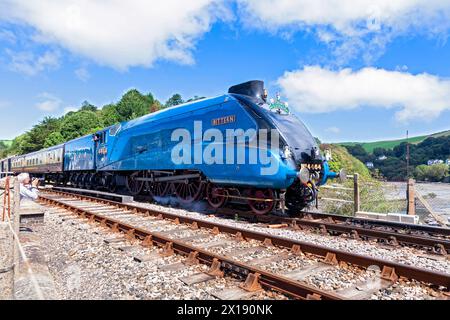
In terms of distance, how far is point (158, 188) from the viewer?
1291 centimetres

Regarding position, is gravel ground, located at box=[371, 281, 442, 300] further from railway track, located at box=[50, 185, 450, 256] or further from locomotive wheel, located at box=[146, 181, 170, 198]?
locomotive wheel, located at box=[146, 181, 170, 198]

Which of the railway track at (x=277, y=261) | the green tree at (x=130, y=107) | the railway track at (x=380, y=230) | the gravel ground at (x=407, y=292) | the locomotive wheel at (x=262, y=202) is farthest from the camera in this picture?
the green tree at (x=130, y=107)

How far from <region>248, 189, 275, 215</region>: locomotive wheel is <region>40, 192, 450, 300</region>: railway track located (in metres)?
2.05

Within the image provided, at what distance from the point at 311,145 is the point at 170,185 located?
5530 millimetres

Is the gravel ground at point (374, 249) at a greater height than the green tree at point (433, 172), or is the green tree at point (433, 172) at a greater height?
the green tree at point (433, 172)

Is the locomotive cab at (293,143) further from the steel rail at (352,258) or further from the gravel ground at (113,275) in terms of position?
the gravel ground at (113,275)

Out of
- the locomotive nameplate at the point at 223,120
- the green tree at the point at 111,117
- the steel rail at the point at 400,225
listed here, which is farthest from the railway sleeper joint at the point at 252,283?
the green tree at the point at 111,117

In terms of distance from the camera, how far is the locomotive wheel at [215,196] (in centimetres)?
984

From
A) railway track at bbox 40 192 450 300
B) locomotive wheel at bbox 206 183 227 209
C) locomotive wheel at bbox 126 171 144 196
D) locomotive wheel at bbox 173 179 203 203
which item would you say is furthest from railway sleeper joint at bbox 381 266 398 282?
locomotive wheel at bbox 126 171 144 196

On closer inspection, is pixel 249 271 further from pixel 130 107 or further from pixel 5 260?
pixel 130 107

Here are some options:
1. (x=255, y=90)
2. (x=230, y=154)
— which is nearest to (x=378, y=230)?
(x=230, y=154)

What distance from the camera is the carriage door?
52.3ft

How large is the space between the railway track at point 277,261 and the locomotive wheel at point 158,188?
460 cm

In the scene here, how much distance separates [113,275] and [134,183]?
34.5 ft
